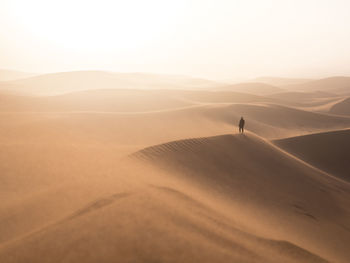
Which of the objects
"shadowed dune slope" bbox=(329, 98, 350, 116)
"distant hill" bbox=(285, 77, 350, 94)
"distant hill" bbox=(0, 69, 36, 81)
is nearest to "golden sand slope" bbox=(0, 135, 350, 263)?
"shadowed dune slope" bbox=(329, 98, 350, 116)

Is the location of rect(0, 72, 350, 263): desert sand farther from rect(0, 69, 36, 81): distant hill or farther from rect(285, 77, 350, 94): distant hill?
rect(0, 69, 36, 81): distant hill

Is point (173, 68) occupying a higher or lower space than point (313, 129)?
higher

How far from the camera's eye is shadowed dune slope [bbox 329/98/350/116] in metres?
26.4

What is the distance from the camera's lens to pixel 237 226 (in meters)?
3.58

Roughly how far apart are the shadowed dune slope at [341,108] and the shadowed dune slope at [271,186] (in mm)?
23012

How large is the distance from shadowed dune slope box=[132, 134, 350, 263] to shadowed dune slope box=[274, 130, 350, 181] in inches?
99.7

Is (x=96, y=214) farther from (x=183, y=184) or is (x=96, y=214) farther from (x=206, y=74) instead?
(x=206, y=74)

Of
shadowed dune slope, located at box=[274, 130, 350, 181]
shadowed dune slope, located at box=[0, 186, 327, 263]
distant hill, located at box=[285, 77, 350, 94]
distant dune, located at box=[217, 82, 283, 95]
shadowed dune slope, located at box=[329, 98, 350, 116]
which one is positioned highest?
distant hill, located at box=[285, 77, 350, 94]

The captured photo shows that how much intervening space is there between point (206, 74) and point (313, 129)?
538 feet

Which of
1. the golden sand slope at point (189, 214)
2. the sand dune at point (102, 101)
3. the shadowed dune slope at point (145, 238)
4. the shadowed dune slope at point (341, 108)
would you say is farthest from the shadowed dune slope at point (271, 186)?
the shadowed dune slope at point (341, 108)

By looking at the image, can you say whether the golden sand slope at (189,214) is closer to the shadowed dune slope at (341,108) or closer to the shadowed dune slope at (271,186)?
the shadowed dune slope at (271,186)

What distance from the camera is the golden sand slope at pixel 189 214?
263cm

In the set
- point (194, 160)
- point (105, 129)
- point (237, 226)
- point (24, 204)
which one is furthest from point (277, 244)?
point (105, 129)

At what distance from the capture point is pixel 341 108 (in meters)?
27.2
